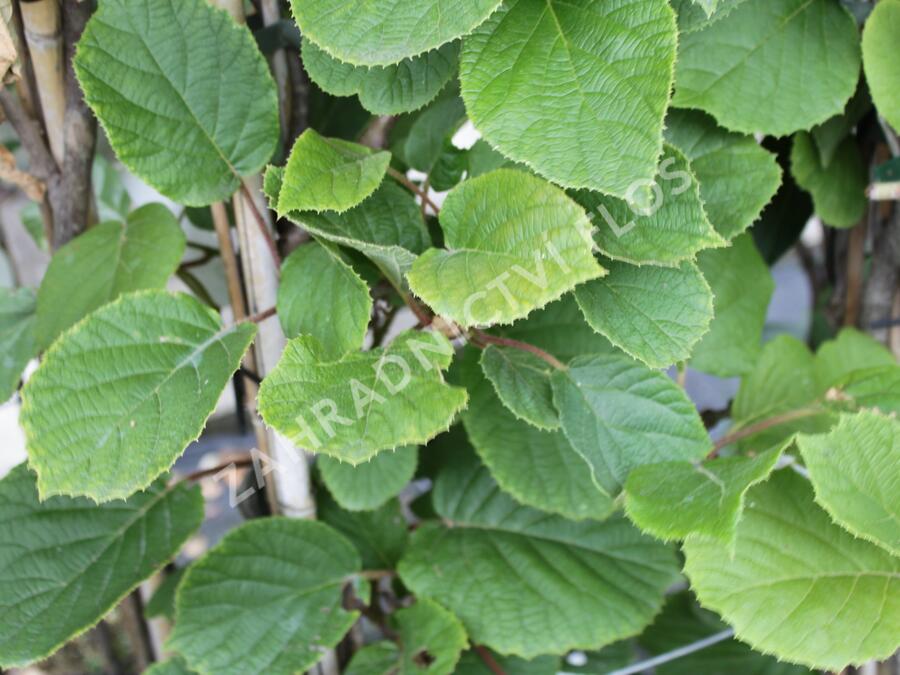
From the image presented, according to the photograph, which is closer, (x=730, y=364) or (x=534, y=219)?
(x=534, y=219)

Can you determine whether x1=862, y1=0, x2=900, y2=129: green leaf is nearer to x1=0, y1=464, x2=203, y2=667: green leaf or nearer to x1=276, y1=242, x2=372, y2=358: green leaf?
x1=276, y1=242, x2=372, y2=358: green leaf

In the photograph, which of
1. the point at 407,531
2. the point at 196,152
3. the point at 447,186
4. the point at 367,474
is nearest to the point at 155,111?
the point at 196,152

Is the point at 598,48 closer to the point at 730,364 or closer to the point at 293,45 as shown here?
the point at 293,45

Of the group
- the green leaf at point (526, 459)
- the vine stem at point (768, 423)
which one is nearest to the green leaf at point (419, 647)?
the green leaf at point (526, 459)

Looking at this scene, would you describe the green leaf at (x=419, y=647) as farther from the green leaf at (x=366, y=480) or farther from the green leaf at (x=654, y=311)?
the green leaf at (x=654, y=311)

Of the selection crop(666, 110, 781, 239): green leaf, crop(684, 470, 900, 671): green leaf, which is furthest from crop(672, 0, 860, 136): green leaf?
crop(684, 470, 900, 671): green leaf

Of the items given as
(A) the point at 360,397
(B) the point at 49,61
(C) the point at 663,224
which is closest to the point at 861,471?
(C) the point at 663,224
